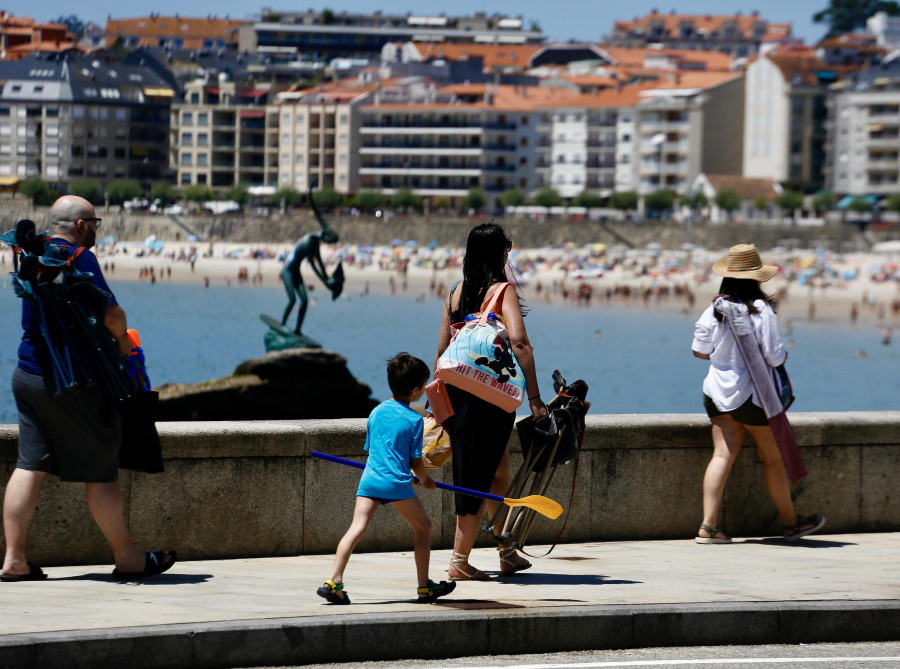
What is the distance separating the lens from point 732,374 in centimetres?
807

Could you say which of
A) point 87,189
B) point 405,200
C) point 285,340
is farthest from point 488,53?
point 285,340

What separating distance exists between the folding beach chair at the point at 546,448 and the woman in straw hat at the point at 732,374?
4.12 ft

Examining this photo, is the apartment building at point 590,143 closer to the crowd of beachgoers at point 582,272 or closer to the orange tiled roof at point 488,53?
the crowd of beachgoers at point 582,272

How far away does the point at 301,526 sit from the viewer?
24.5 feet

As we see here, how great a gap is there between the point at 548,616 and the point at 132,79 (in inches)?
5886

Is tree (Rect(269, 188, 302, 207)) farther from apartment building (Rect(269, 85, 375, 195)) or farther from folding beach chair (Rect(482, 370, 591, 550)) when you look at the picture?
folding beach chair (Rect(482, 370, 591, 550))

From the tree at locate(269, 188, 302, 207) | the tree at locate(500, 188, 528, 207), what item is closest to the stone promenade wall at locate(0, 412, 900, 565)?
the tree at locate(500, 188, 528, 207)

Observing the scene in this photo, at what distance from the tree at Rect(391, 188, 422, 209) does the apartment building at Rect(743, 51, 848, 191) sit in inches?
995

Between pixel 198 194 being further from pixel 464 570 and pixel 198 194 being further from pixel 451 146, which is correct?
pixel 464 570

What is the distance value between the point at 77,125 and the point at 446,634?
13992 cm

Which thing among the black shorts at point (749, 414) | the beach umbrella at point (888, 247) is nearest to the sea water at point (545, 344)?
the beach umbrella at point (888, 247)

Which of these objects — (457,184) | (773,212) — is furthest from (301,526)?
(457,184)

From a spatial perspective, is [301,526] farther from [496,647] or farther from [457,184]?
[457,184]

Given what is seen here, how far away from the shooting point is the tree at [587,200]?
124250 mm
